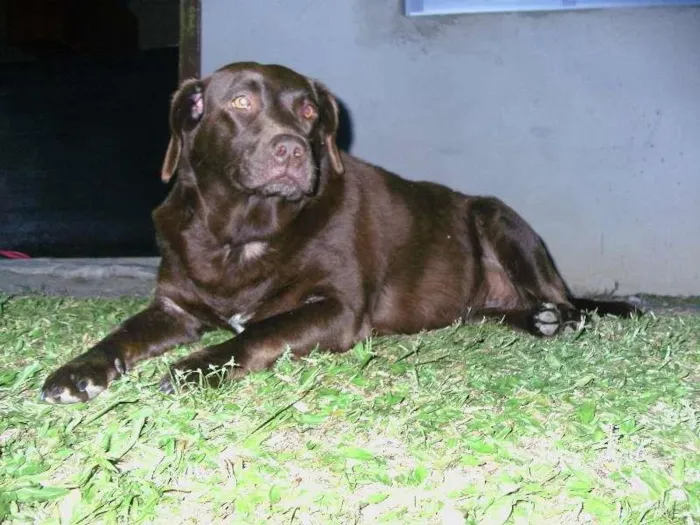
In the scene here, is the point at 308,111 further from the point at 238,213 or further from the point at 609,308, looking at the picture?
the point at 609,308

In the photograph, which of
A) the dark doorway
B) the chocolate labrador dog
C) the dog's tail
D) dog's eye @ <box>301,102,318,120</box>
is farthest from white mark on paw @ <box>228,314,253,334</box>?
the dark doorway

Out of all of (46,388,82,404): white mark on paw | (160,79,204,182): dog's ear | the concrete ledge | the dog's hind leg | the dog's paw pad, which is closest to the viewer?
(46,388,82,404): white mark on paw

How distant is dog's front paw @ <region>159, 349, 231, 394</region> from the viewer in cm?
222

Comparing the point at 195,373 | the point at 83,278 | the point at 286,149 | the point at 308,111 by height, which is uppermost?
the point at 308,111

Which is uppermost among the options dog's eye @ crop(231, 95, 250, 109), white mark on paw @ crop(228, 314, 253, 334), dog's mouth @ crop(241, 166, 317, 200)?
dog's eye @ crop(231, 95, 250, 109)

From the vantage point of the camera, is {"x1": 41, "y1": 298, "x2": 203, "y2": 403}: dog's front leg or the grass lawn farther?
{"x1": 41, "y1": 298, "x2": 203, "y2": 403}: dog's front leg

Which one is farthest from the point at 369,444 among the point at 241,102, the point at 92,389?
the point at 241,102

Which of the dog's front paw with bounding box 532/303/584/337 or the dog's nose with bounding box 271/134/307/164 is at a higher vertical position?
the dog's nose with bounding box 271/134/307/164

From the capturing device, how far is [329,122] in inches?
133

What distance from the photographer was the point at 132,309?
409 cm

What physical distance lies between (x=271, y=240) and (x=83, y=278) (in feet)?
8.89

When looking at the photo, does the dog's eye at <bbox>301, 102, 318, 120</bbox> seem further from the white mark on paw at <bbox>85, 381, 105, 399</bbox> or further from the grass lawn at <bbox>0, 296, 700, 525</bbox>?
the white mark on paw at <bbox>85, 381, 105, 399</bbox>

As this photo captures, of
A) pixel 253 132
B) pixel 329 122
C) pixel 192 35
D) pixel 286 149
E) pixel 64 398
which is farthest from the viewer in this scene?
pixel 192 35

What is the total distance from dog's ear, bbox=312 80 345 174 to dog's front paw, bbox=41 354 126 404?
1332 millimetres
